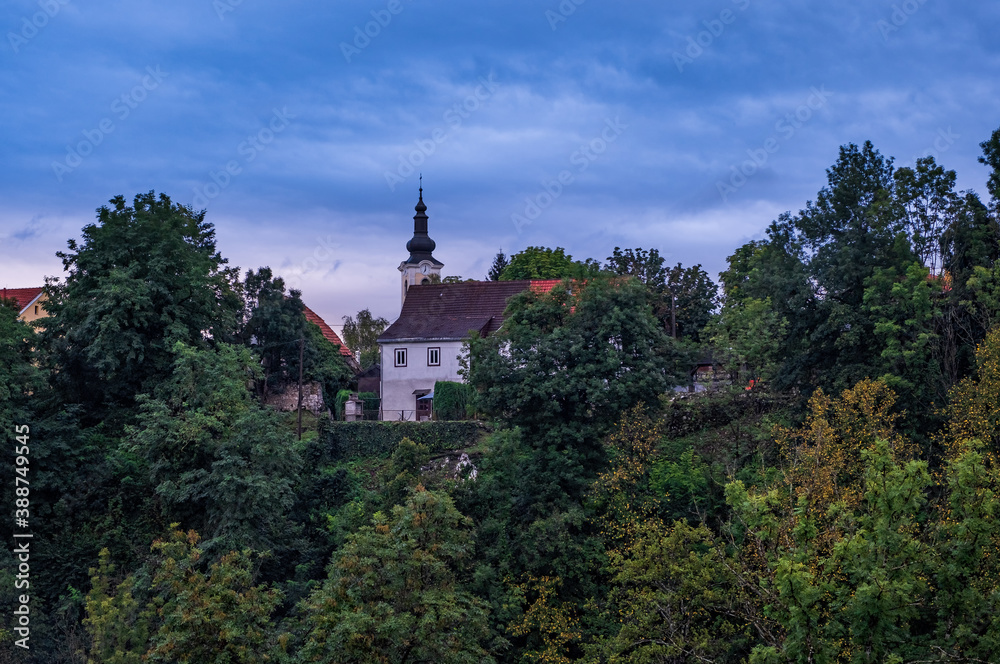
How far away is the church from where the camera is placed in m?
49.5

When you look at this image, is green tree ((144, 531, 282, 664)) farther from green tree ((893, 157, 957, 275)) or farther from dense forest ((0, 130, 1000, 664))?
green tree ((893, 157, 957, 275))

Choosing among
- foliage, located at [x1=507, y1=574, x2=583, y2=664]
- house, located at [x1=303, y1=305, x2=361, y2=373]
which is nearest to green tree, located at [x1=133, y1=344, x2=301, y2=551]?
foliage, located at [x1=507, y1=574, x2=583, y2=664]

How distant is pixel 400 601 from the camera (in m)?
21.5

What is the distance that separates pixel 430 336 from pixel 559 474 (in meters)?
22.4

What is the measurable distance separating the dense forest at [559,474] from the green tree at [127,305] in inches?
4.9

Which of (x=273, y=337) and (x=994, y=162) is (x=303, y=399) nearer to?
(x=273, y=337)

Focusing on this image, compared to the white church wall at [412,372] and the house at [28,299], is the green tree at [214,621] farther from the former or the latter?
the house at [28,299]

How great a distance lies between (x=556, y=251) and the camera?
7088 centimetres

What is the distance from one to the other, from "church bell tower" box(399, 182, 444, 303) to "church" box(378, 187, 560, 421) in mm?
18129

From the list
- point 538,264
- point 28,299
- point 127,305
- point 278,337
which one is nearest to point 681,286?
point 538,264

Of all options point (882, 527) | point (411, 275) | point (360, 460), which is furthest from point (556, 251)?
point (882, 527)

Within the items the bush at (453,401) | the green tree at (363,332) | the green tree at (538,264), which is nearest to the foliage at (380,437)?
the bush at (453,401)

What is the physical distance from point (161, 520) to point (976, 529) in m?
27.1

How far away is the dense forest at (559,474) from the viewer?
53.7ft
